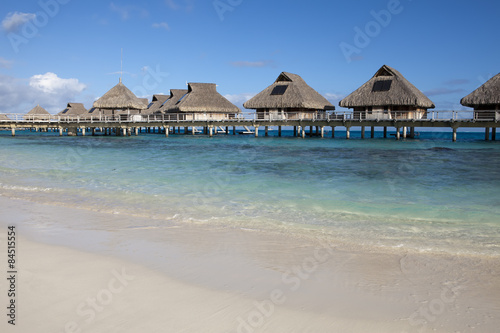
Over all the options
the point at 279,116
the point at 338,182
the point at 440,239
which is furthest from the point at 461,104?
the point at 440,239

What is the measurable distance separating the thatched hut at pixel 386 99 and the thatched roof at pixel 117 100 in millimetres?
21469

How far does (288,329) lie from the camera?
8.91ft

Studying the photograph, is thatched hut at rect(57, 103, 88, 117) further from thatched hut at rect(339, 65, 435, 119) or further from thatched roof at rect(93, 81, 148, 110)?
thatched hut at rect(339, 65, 435, 119)

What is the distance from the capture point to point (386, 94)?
30.7 metres

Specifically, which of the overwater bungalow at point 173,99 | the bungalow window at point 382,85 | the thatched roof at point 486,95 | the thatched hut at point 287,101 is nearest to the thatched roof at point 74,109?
the overwater bungalow at point 173,99

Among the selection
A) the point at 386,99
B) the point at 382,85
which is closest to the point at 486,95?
the point at 386,99

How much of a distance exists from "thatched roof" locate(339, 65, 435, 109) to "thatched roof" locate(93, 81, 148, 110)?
21465 mm

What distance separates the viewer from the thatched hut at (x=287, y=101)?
3419 centimetres

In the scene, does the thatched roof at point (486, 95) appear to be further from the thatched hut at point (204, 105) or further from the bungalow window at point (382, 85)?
the thatched hut at point (204, 105)

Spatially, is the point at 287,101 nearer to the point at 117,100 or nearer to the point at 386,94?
the point at 386,94

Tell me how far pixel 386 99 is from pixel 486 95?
682 cm

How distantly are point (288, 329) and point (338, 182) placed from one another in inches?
338

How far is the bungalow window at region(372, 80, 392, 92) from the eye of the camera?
31250 millimetres

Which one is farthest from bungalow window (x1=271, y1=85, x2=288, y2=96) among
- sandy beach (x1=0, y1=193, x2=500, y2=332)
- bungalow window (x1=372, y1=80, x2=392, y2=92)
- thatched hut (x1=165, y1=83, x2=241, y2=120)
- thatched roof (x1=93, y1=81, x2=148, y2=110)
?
sandy beach (x1=0, y1=193, x2=500, y2=332)
